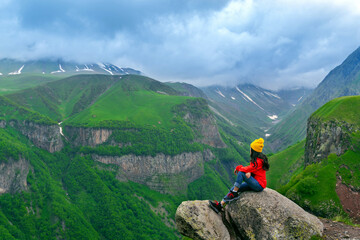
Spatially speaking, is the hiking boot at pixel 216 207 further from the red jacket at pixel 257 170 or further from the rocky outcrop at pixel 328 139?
the rocky outcrop at pixel 328 139

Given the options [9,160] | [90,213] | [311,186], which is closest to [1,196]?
[9,160]

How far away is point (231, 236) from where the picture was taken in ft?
68.0

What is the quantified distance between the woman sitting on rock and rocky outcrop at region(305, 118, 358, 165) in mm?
66663

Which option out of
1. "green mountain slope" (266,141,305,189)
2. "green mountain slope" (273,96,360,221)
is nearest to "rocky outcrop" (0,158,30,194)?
"green mountain slope" (266,141,305,189)

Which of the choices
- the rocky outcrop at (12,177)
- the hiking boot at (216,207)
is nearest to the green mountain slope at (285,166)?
the hiking boot at (216,207)

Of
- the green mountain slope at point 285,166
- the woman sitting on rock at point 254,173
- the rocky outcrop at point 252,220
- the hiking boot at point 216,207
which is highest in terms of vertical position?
the woman sitting on rock at point 254,173

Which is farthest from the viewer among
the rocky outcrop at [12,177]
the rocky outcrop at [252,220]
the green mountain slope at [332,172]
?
the rocky outcrop at [12,177]

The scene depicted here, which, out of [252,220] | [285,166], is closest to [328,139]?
[285,166]

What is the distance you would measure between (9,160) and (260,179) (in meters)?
228

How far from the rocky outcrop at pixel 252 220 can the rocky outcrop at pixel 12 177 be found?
219 meters

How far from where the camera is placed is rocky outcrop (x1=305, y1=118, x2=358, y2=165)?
73.8 m

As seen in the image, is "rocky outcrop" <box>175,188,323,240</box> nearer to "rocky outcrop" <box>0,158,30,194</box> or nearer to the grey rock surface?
the grey rock surface

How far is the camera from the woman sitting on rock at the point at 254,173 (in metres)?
19.2

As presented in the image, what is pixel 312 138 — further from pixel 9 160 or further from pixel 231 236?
pixel 9 160
